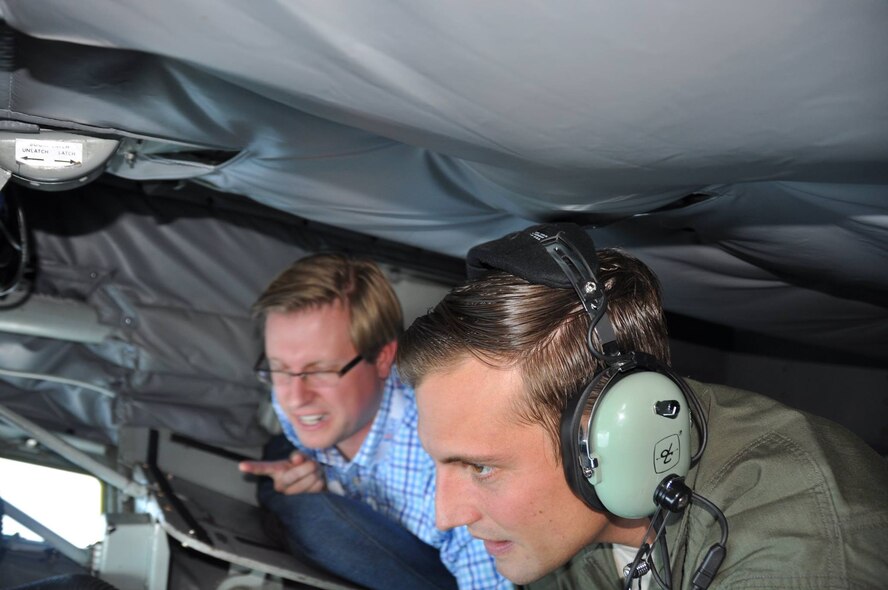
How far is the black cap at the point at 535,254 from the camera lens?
141cm

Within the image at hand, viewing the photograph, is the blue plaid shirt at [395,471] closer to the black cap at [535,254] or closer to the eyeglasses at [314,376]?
the eyeglasses at [314,376]

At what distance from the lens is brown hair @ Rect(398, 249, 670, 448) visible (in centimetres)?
148

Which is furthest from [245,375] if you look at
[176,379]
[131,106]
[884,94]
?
[884,94]

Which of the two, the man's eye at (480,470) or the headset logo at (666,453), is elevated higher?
the headset logo at (666,453)

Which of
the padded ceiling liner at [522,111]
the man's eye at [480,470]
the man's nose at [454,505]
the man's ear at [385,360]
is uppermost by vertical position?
the padded ceiling liner at [522,111]

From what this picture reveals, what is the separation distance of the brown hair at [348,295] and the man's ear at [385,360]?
2cm

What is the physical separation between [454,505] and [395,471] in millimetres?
1176

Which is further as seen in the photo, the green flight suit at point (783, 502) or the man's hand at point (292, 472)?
the man's hand at point (292, 472)

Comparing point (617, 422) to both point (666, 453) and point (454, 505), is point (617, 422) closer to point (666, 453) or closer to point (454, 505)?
point (666, 453)

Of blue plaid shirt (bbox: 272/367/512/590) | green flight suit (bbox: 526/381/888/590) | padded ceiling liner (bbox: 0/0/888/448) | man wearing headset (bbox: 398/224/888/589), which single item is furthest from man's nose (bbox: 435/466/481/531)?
blue plaid shirt (bbox: 272/367/512/590)

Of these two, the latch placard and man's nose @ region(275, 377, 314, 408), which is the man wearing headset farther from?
man's nose @ region(275, 377, 314, 408)

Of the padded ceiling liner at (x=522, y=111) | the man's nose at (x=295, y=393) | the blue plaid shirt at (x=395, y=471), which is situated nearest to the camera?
the padded ceiling liner at (x=522, y=111)

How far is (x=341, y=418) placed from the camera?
112 inches

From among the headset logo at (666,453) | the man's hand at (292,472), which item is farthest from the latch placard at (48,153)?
the man's hand at (292,472)
